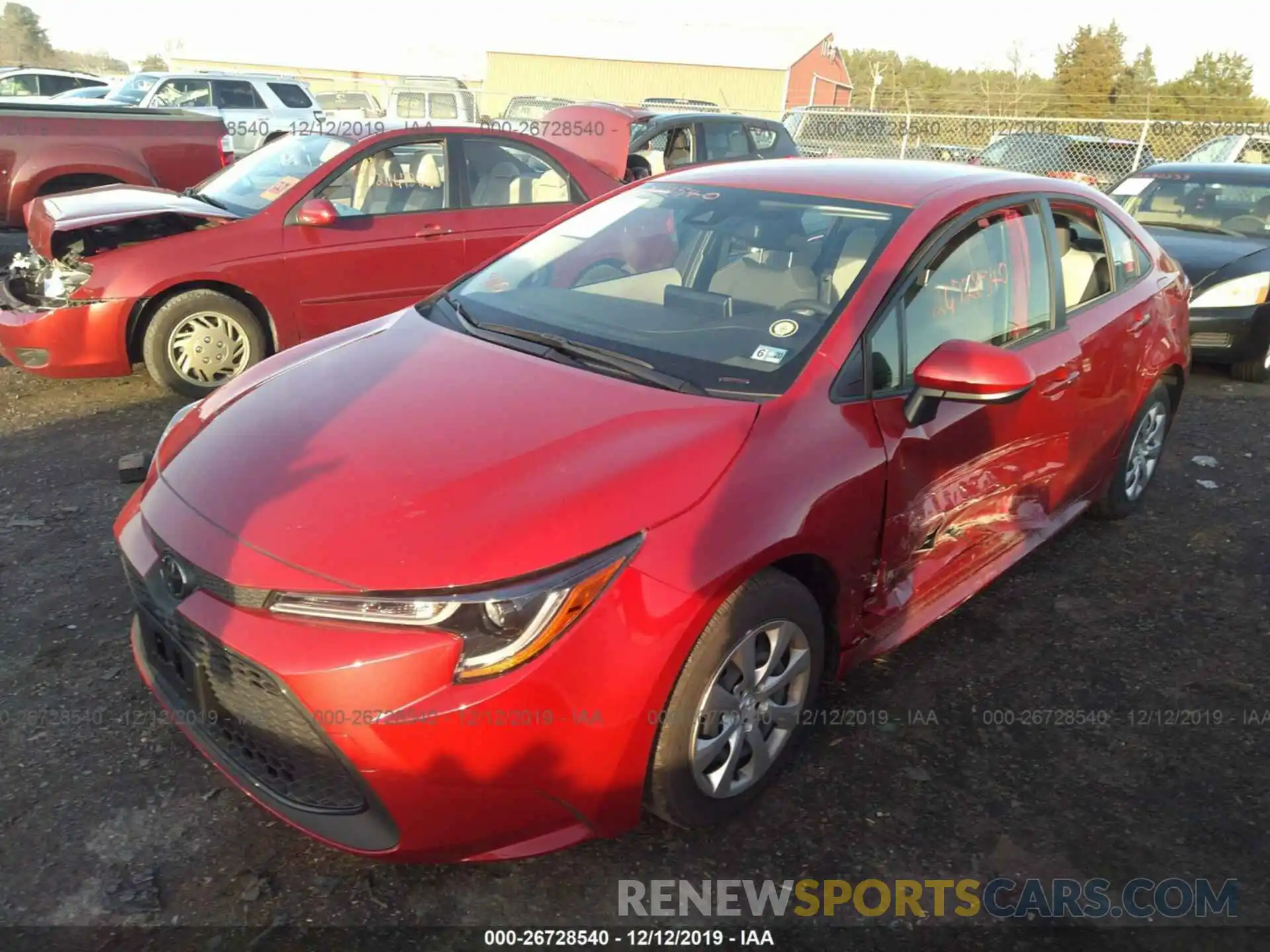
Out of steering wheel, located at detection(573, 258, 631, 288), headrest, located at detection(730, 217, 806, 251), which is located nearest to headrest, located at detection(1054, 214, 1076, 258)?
headrest, located at detection(730, 217, 806, 251)

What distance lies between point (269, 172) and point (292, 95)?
1127 cm

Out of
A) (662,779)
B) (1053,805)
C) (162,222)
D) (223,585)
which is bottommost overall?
(1053,805)

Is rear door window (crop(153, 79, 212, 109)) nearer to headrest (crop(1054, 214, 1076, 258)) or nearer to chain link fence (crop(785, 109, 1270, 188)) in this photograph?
chain link fence (crop(785, 109, 1270, 188))

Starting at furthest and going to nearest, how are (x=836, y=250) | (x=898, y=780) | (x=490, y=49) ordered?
(x=490, y=49)
(x=836, y=250)
(x=898, y=780)

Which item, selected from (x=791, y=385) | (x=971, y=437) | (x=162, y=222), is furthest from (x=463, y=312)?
(x=162, y=222)

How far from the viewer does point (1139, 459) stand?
4512 mm

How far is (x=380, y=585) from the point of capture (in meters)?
2.02

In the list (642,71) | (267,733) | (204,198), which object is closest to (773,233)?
(267,733)

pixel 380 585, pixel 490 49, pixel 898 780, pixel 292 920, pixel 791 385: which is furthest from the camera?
pixel 490 49

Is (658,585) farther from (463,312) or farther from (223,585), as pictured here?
(463,312)

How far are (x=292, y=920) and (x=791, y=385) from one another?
71.2 inches

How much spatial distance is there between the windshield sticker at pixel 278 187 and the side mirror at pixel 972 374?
4424mm

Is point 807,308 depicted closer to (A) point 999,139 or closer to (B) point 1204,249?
(B) point 1204,249

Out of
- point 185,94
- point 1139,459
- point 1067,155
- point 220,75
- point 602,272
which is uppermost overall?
point 220,75
